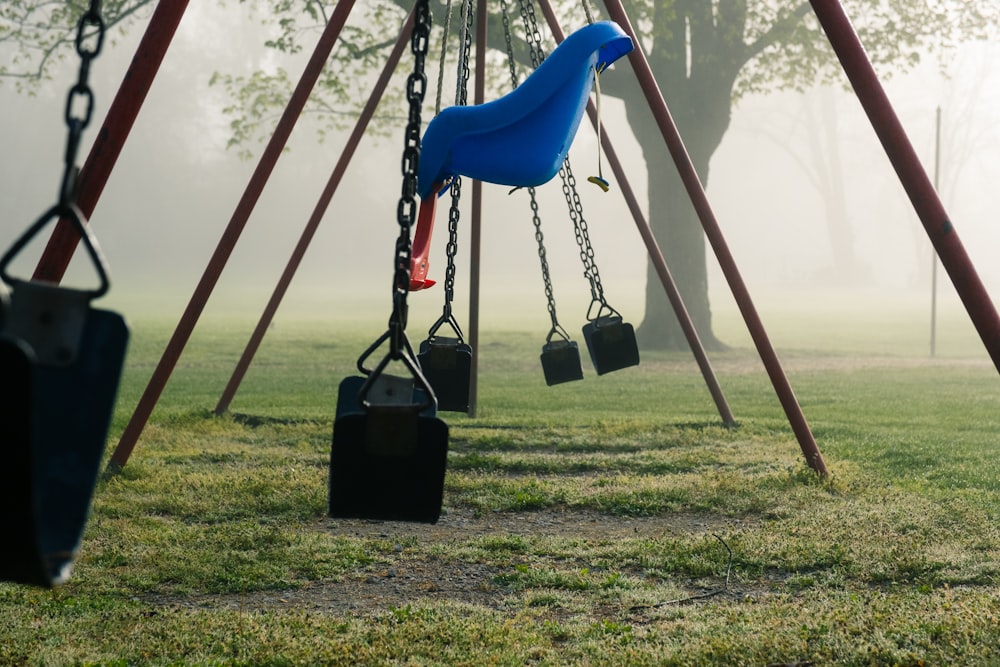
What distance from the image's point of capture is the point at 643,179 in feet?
244

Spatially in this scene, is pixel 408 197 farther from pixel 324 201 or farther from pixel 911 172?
pixel 324 201

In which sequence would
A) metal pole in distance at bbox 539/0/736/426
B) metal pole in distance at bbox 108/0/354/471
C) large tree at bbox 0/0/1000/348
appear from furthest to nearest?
large tree at bbox 0/0/1000/348 → metal pole in distance at bbox 539/0/736/426 → metal pole in distance at bbox 108/0/354/471

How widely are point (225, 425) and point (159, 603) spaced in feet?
12.9

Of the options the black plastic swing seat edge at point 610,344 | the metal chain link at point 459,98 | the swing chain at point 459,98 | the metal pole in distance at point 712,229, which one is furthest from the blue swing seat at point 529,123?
the black plastic swing seat edge at point 610,344

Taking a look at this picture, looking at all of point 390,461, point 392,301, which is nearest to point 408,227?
point 392,301

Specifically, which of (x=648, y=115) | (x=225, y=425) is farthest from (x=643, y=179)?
(x=225, y=425)

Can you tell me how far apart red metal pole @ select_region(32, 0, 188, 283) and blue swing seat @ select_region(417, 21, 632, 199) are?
0.92 m

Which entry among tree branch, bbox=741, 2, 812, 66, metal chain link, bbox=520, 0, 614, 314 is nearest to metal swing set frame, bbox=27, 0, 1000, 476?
metal chain link, bbox=520, 0, 614, 314

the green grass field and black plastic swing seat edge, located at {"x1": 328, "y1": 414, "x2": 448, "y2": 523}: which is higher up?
black plastic swing seat edge, located at {"x1": 328, "y1": 414, "x2": 448, "y2": 523}

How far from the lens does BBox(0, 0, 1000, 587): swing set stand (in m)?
1.61

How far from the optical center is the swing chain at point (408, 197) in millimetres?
2057

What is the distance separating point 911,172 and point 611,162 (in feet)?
11.7

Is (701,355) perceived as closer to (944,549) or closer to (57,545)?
(944,549)

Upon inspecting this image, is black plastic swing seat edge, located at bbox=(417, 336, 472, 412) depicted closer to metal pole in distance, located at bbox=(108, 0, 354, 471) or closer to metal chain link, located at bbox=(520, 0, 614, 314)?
metal chain link, located at bbox=(520, 0, 614, 314)
